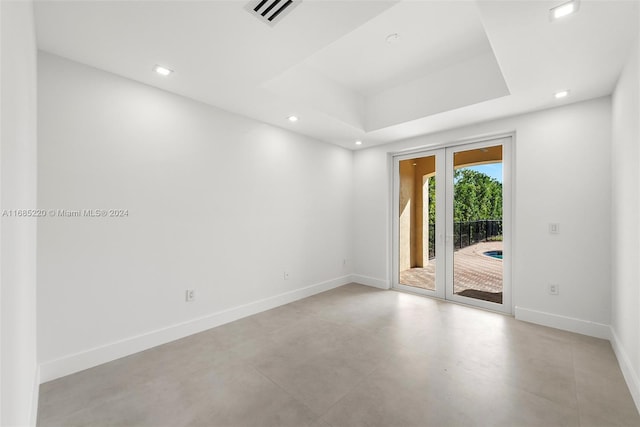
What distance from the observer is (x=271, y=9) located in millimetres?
1842

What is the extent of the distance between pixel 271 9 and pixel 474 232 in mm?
3785

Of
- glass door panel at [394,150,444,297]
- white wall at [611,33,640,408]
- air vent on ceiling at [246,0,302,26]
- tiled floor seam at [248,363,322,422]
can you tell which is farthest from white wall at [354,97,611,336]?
air vent on ceiling at [246,0,302,26]

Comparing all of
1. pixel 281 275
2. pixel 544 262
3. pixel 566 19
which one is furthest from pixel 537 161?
pixel 281 275

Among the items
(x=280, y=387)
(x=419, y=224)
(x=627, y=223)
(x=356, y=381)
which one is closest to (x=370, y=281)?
(x=419, y=224)

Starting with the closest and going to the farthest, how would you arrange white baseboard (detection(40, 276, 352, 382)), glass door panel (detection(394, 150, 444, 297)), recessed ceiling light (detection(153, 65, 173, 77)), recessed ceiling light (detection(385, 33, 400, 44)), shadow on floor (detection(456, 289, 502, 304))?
1. white baseboard (detection(40, 276, 352, 382))
2. recessed ceiling light (detection(153, 65, 173, 77))
3. recessed ceiling light (detection(385, 33, 400, 44))
4. shadow on floor (detection(456, 289, 502, 304))
5. glass door panel (detection(394, 150, 444, 297))

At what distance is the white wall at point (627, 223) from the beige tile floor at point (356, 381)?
228 millimetres

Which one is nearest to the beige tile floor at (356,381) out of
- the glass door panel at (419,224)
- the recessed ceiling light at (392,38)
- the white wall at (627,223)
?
the white wall at (627,223)

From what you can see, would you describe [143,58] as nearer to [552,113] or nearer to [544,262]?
[552,113]

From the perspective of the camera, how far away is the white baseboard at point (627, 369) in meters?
1.96

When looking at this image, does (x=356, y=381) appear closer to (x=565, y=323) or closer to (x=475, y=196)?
(x=565, y=323)

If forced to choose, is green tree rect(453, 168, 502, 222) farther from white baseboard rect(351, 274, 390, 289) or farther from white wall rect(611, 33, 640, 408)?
white baseboard rect(351, 274, 390, 289)

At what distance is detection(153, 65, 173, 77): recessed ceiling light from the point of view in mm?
2490

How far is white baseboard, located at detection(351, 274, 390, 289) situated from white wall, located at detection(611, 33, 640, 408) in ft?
9.06

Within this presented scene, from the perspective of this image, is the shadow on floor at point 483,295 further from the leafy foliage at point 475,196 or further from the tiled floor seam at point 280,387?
the tiled floor seam at point 280,387
